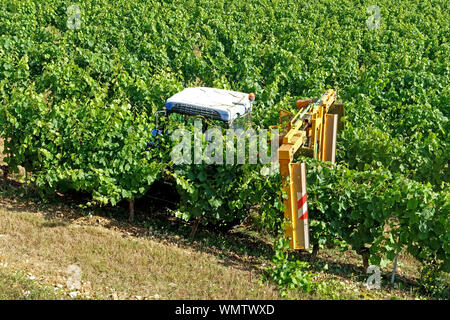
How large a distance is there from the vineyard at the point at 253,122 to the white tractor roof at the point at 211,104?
514 mm

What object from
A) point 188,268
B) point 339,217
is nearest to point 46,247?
point 188,268

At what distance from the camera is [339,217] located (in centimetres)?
798

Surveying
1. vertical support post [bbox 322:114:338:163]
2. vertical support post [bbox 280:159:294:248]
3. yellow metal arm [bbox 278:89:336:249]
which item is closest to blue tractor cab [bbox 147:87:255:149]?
yellow metal arm [bbox 278:89:336:249]

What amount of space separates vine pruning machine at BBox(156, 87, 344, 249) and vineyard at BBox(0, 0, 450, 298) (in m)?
0.37

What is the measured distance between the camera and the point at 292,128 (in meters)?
7.93

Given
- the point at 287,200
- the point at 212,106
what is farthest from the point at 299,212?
the point at 212,106

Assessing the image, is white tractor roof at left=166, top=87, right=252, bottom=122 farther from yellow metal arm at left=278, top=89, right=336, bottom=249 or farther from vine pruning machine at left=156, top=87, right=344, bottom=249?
yellow metal arm at left=278, top=89, right=336, bottom=249

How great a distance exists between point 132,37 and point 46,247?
1058cm

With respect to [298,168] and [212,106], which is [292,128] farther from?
[212,106]

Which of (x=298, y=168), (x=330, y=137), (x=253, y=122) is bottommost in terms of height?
(x=298, y=168)

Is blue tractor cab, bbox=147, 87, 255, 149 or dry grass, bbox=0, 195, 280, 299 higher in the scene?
blue tractor cab, bbox=147, 87, 255, 149

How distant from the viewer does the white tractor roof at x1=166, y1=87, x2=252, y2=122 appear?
8906mm

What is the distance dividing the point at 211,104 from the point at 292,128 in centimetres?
175

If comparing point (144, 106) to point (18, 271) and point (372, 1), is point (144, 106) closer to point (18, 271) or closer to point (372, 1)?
point (18, 271)
